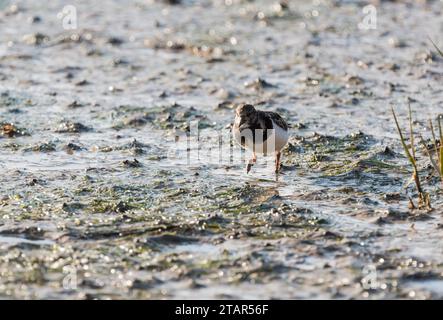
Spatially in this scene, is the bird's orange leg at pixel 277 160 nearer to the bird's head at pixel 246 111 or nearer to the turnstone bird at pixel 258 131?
the turnstone bird at pixel 258 131

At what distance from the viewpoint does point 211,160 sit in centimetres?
1054

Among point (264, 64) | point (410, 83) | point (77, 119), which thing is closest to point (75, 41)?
point (264, 64)

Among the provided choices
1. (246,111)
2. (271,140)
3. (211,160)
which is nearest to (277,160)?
(271,140)

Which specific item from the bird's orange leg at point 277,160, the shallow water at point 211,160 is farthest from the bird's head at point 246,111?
the shallow water at point 211,160

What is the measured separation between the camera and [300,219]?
8.41 metres

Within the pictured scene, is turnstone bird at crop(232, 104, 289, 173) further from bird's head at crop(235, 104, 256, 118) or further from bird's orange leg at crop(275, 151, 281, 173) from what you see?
bird's orange leg at crop(275, 151, 281, 173)

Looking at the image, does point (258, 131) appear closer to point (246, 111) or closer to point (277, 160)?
point (246, 111)

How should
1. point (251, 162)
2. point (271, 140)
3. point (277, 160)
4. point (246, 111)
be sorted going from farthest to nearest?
point (251, 162), point (277, 160), point (246, 111), point (271, 140)

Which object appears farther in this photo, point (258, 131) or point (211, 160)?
point (211, 160)

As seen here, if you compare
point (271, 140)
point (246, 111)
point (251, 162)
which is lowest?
point (251, 162)

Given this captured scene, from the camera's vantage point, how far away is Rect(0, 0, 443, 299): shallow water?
7270 mm

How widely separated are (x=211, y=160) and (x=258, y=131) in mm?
1071

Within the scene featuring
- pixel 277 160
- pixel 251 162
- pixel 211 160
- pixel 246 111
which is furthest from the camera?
pixel 211 160

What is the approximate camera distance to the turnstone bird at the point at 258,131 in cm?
963
